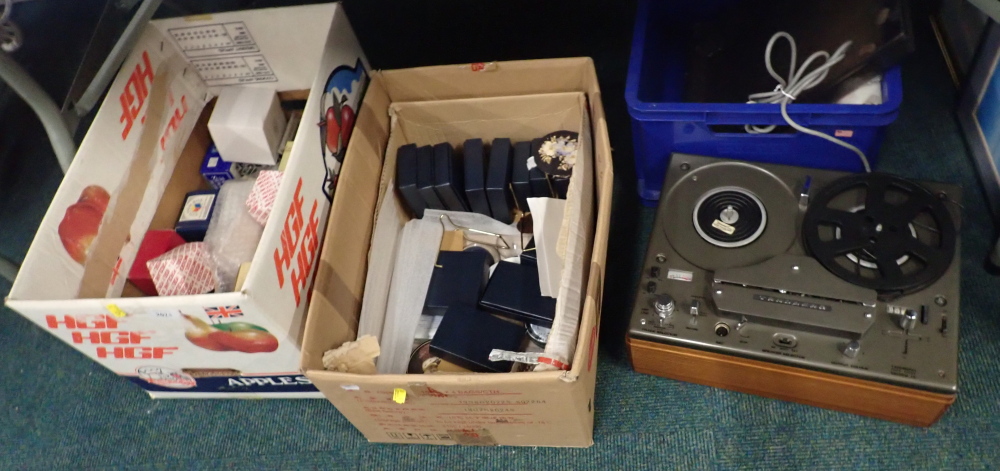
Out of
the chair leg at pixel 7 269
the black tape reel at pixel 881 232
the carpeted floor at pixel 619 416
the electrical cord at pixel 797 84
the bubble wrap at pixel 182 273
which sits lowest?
the carpeted floor at pixel 619 416

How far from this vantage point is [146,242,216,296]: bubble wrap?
1.01 m

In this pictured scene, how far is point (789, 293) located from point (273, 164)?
89 cm

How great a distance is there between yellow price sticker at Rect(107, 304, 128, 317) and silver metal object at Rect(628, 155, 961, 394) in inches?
27.1

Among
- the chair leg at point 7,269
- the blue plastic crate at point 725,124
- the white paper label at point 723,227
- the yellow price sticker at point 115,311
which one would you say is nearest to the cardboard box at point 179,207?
the yellow price sticker at point 115,311

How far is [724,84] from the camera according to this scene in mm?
1226

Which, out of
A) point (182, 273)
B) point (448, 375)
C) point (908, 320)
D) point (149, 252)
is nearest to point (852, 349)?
point (908, 320)

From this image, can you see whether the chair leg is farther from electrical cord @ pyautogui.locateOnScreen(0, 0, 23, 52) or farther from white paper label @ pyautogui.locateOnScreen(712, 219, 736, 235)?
white paper label @ pyautogui.locateOnScreen(712, 219, 736, 235)

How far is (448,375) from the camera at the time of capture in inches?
34.3

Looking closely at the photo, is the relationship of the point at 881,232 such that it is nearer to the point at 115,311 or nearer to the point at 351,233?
the point at 351,233

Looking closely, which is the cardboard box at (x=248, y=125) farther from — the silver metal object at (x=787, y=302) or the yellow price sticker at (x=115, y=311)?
the silver metal object at (x=787, y=302)

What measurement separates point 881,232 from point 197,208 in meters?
1.07

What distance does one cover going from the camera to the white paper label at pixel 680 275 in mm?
1008

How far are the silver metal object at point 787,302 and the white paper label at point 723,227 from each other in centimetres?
3

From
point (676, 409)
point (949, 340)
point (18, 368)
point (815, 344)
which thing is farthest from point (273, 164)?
point (949, 340)
